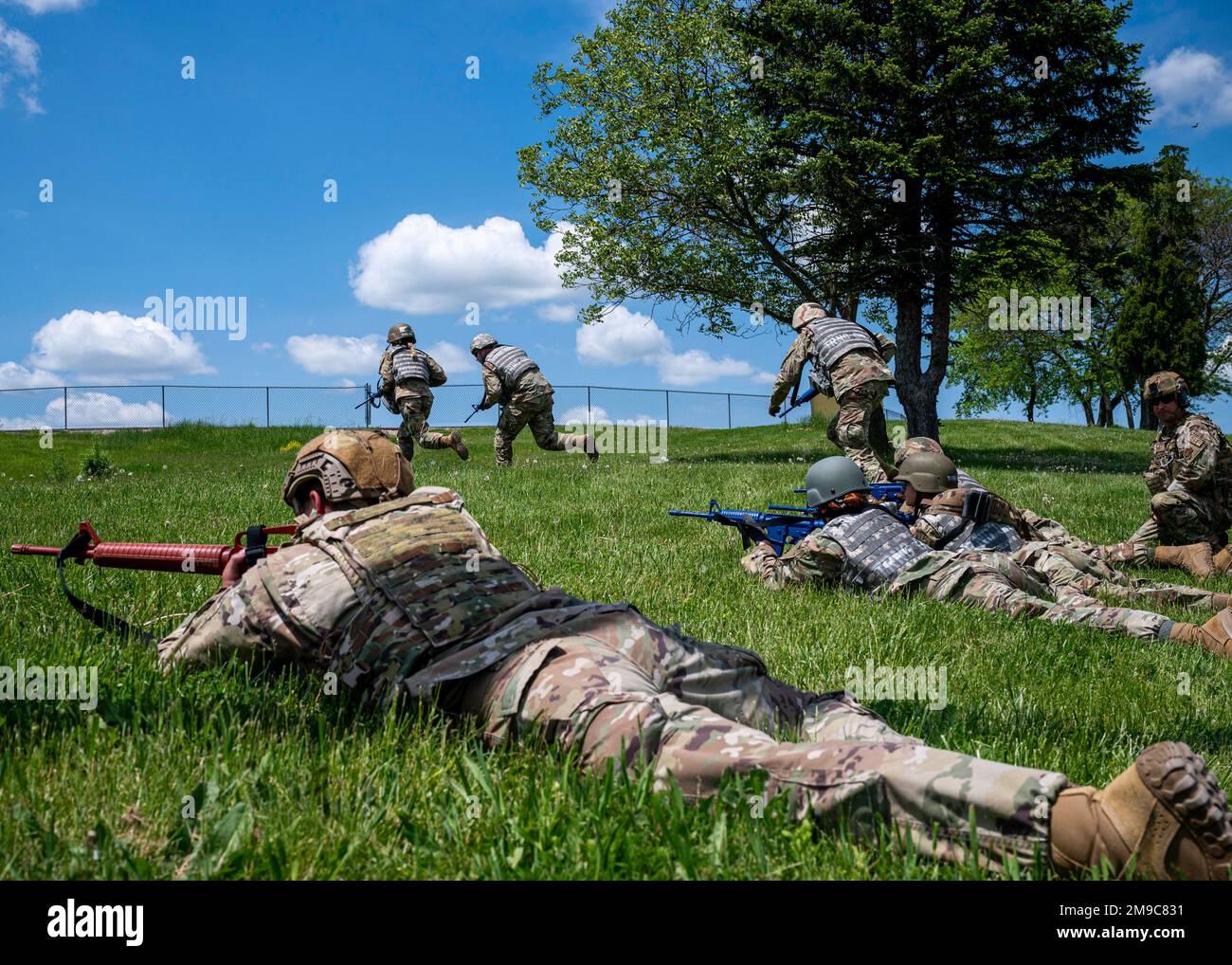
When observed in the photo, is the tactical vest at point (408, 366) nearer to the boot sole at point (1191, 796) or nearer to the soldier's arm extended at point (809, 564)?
the soldier's arm extended at point (809, 564)

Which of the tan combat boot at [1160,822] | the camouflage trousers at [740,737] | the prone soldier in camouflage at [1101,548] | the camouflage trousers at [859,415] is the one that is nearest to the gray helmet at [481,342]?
the camouflage trousers at [859,415]

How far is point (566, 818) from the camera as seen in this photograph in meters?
2.33

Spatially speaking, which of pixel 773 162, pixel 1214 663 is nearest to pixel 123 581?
pixel 1214 663

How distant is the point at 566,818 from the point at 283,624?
1.41 m

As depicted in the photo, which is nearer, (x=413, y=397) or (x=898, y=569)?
(x=898, y=569)

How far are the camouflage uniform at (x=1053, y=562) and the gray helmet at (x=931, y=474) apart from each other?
13 centimetres

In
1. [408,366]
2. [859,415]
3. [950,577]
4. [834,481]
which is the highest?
[408,366]

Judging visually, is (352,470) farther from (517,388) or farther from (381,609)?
(517,388)

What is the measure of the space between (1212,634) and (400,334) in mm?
13427

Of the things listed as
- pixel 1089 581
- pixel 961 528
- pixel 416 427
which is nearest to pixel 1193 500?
pixel 1089 581

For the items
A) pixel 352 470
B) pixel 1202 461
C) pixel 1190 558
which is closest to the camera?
pixel 352 470

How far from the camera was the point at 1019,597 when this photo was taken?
5609 mm

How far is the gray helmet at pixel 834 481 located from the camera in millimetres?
6520
